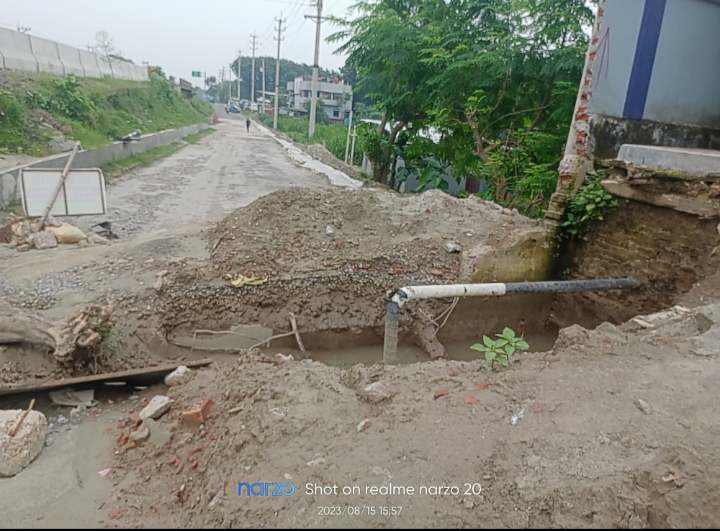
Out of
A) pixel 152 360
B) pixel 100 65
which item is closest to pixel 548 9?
pixel 152 360

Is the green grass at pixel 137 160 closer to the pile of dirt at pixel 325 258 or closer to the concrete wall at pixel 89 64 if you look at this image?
the concrete wall at pixel 89 64

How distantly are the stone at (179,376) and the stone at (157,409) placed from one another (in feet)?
1.36

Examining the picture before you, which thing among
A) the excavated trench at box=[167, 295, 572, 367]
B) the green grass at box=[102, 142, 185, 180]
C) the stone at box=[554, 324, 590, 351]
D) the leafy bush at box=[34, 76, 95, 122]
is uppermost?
the leafy bush at box=[34, 76, 95, 122]

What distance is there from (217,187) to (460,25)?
736cm

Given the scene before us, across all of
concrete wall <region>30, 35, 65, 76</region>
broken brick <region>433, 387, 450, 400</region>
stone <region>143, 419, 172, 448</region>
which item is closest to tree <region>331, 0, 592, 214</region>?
broken brick <region>433, 387, 450, 400</region>

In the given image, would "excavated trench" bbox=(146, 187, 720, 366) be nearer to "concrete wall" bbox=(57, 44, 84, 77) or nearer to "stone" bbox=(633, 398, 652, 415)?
"stone" bbox=(633, 398, 652, 415)

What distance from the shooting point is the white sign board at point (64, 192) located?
6.89 metres

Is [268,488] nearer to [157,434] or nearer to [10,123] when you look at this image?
[157,434]

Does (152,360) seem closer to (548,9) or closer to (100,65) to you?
(548,9)

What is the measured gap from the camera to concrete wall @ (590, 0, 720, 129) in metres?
6.28

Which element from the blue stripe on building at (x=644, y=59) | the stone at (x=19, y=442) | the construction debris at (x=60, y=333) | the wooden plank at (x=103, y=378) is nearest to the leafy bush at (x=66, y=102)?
the construction debris at (x=60, y=333)

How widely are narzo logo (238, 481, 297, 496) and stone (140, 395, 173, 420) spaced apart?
1.43 metres

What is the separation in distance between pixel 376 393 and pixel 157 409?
5.28 ft

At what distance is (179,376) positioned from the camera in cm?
401
